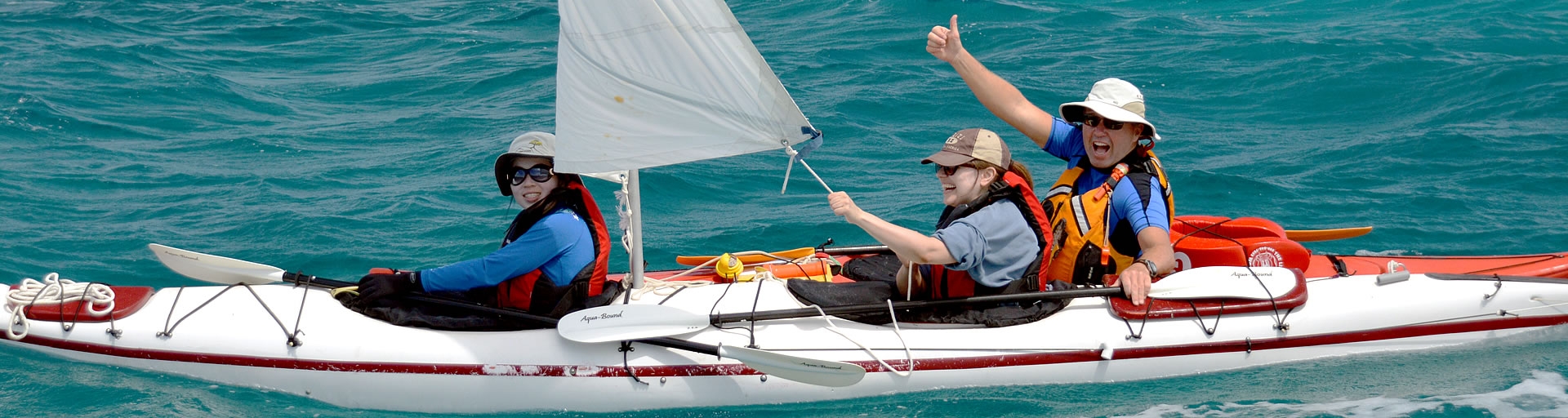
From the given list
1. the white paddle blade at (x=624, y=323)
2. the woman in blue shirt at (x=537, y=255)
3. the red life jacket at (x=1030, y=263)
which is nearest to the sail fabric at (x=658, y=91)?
the woman in blue shirt at (x=537, y=255)

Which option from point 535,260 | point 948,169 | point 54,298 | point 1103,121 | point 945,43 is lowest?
point 54,298

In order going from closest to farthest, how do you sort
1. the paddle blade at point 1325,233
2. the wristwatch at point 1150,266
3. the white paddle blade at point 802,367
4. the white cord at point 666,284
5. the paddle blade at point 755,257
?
the white paddle blade at point 802,367, the wristwatch at point 1150,266, the white cord at point 666,284, the paddle blade at point 755,257, the paddle blade at point 1325,233

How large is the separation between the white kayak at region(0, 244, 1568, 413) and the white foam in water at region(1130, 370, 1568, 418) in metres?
0.25

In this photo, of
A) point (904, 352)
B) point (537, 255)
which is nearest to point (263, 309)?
point (537, 255)

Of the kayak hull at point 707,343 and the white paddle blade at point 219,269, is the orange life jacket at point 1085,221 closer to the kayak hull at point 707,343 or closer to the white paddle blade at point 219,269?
the kayak hull at point 707,343

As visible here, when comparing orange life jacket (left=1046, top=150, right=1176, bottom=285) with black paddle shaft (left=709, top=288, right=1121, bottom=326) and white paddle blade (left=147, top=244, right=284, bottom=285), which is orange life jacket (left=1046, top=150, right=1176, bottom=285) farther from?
white paddle blade (left=147, top=244, right=284, bottom=285)

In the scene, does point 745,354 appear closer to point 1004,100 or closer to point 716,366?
point 716,366

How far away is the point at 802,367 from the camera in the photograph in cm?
496

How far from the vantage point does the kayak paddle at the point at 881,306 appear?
16.4 feet

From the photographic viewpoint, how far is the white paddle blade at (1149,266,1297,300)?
209 inches

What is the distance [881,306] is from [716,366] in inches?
29.9

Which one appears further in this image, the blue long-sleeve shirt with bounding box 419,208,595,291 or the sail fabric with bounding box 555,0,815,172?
the blue long-sleeve shirt with bounding box 419,208,595,291

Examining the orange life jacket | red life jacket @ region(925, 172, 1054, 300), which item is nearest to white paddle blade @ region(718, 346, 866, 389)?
red life jacket @ region(925, 172, 1054, 300)

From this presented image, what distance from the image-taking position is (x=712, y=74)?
468 cm
